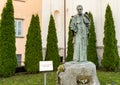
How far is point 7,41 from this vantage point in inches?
541

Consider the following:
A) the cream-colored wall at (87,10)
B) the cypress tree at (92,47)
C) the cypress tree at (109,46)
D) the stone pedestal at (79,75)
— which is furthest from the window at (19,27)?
the stone pedestal at (79,75)

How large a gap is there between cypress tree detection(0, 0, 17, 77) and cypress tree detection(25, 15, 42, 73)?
1040 mm

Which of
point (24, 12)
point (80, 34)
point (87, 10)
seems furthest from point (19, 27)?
point (80, 34)

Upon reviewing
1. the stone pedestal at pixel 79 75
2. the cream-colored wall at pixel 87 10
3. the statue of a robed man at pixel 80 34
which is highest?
the cream-colored wall at pixel 87 10

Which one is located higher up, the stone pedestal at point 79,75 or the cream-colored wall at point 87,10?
the cream-colored wall at point 87,10

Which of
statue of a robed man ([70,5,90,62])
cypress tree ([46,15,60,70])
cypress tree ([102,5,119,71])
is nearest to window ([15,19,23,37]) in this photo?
cypress tree ([46,15,60,70])

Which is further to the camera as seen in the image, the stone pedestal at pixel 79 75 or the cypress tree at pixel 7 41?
the cypress tree at pixel 7 41

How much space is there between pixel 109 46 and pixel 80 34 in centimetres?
664

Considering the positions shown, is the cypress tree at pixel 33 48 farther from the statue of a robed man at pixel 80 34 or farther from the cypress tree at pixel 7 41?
the statue of a robed man at pixel 80 34

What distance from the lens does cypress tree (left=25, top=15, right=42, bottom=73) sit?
14555 millimetres

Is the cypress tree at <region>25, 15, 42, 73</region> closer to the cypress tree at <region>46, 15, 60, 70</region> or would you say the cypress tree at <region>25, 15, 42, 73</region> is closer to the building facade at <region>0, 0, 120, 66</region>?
the cypress tree at <region>46, 15, 60, 70</region>

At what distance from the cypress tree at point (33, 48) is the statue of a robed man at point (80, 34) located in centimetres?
603

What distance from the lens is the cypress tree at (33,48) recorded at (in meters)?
14.6

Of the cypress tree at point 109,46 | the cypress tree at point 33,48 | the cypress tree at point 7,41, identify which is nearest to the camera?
the cypress tree at point 7,41
